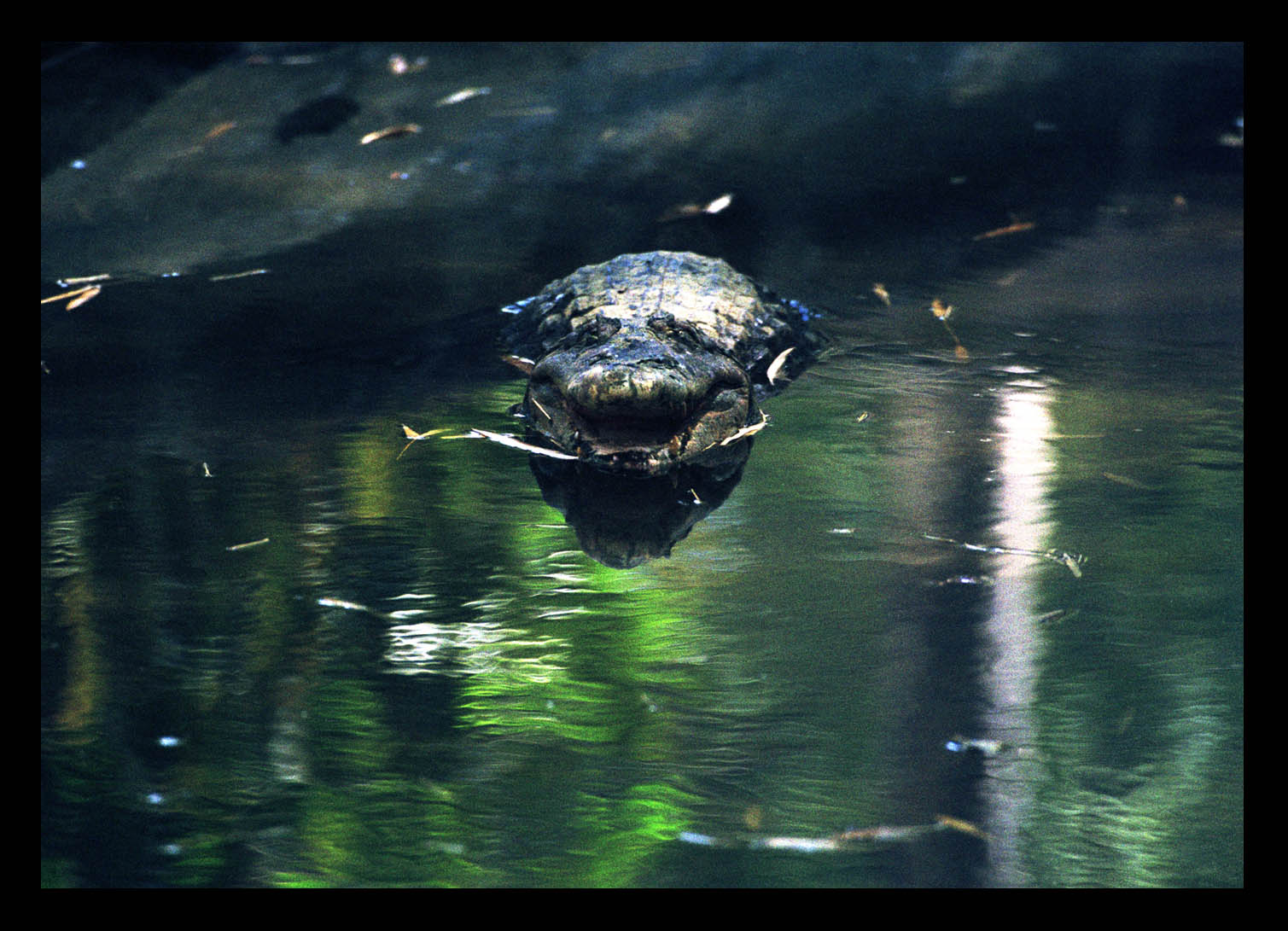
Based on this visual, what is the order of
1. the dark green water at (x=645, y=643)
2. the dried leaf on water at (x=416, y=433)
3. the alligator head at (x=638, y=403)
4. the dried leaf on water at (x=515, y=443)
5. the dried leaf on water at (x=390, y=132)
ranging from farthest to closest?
the dried leaf on water at (x=390, y=132), the dried leaf on water at (x=416, y=433), the dried leaf on water at (x=515, y=443), the alligator head at (x=638, y=403), the dark green water at (x=645, y=643)

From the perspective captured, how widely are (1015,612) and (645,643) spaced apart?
812 mm

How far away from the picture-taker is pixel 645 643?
2510 millimetres

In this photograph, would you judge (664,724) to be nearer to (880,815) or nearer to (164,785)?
(880,815)

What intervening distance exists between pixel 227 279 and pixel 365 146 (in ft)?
5.61

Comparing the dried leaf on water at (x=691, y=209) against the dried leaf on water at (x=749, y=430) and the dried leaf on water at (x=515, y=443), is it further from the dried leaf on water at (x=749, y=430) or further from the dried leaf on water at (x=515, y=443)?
the dried leaf on water at (x=515, y=443)

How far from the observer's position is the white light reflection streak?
2.07 metres

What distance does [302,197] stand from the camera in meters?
5.69

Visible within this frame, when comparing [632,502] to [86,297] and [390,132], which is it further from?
[390,132]

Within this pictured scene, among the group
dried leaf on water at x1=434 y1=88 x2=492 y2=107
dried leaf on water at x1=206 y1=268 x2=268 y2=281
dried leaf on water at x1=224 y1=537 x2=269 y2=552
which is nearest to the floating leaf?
dried leaf on water at x1=224 y1=537 x2=269 y2=552

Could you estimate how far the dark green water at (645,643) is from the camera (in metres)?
2.02

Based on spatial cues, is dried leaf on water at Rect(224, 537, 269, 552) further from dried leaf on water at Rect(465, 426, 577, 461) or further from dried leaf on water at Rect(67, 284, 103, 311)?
dried leaf on water at Rect(67, 284, 103, 311)

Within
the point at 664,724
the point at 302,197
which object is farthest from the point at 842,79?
the point at 664,724

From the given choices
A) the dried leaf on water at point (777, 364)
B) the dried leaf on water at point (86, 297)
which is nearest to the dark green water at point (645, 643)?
the dried leaf on water at point (777, 364)

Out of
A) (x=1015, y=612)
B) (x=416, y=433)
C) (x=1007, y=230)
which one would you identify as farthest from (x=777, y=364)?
(x=1007, y=230)
